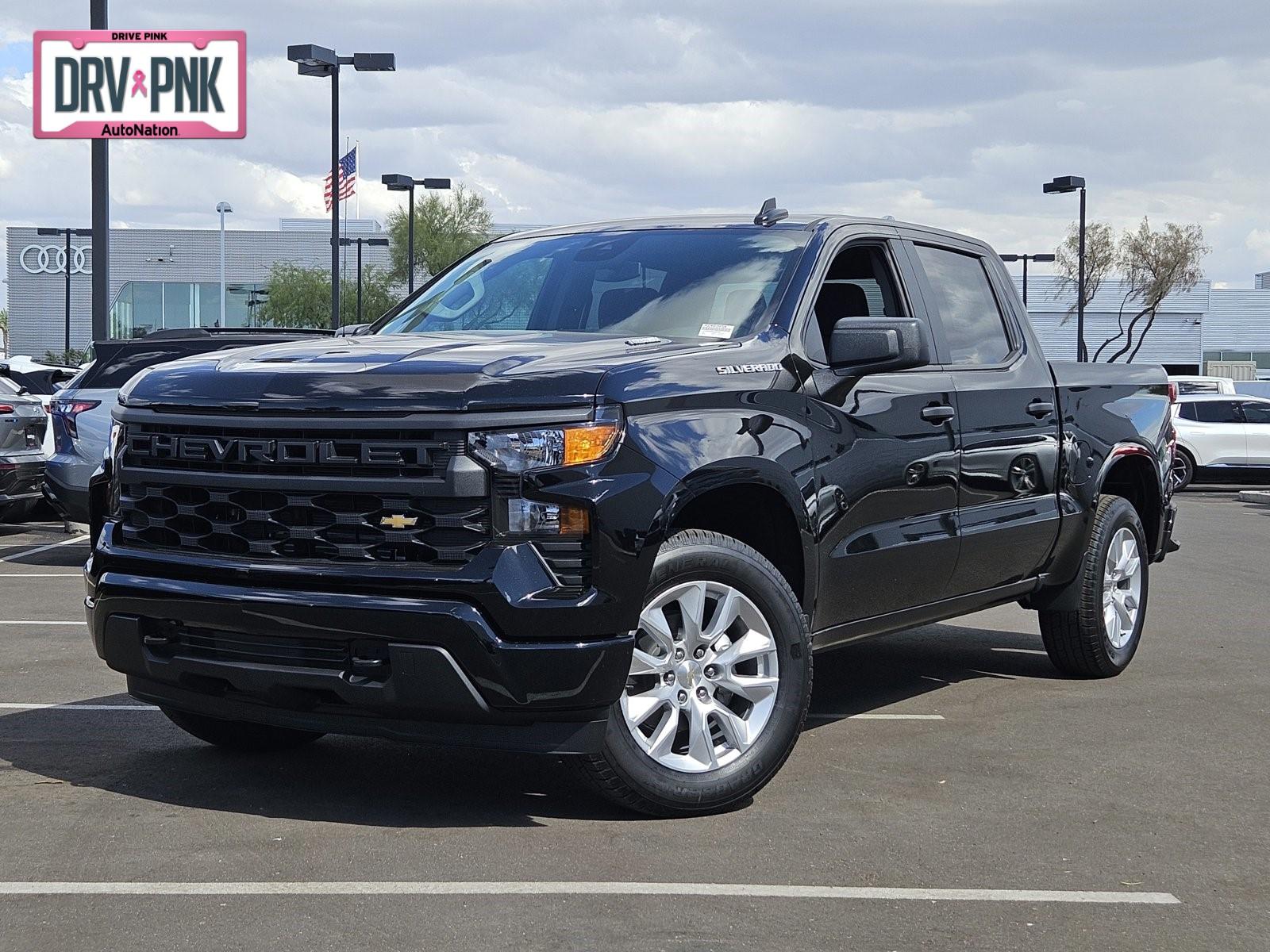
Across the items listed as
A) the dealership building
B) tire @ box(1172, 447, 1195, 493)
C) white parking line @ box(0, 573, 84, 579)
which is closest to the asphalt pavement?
white parking line @ box(0, 573, 84, 579)

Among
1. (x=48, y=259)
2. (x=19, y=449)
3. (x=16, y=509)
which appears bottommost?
(x=16, y=509)

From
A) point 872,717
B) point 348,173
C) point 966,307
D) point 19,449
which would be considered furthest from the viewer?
point 348,173

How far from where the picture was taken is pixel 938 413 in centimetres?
659

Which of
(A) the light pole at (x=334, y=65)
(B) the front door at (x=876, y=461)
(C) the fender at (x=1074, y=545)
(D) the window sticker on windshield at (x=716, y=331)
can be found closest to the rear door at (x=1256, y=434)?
(A) the light pole at (x=334, y=65)

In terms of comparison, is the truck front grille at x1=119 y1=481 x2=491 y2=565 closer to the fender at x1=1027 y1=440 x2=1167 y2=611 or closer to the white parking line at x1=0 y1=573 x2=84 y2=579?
the fender at x1=1027 y1=440 x2=1167 y2=611

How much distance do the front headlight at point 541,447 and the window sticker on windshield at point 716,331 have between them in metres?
1.08

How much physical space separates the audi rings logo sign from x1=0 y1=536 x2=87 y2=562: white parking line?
3141 inches

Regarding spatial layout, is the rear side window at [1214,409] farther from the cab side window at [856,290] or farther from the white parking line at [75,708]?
the white parking line at [75,708]

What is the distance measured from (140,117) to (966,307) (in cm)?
1291

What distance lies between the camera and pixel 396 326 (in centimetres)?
682

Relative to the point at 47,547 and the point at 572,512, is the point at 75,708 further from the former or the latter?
the point at 47,547

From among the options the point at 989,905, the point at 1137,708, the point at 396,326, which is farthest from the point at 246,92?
the point at 989,905

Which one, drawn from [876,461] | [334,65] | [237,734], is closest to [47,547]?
[237,734]

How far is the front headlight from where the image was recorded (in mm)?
4902
